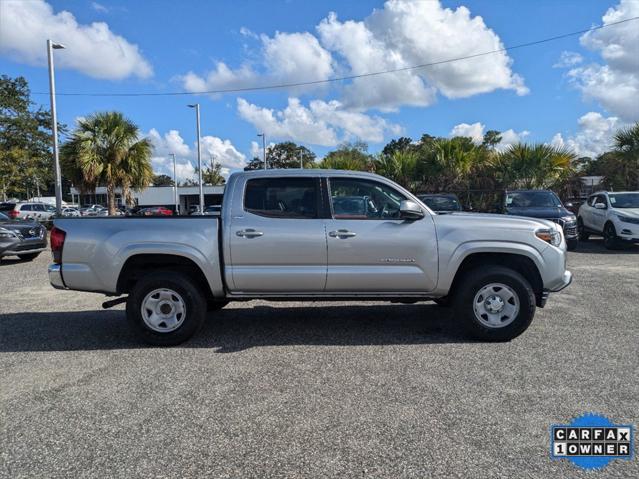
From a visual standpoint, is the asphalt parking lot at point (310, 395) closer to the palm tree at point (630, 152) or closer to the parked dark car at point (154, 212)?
the parked dark car at point (154, 212)

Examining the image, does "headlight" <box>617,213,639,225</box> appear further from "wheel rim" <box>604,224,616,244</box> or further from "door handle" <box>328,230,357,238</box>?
"door handle" <box>328,230,357,238</box>

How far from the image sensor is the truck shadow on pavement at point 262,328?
5.26 metres

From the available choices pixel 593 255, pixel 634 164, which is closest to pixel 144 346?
pixel 593 255

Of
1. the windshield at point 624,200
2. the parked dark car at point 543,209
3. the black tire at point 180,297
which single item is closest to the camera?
the black tire at point 180,297

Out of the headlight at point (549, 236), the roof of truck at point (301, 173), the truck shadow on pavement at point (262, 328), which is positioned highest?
the roof of truck at point (301, 173)

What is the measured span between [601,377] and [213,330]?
4.08m

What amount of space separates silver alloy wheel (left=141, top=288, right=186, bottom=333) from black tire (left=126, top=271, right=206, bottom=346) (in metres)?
0.03

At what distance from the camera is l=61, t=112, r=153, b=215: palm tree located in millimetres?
19984

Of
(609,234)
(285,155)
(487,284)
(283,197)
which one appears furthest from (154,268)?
(285,155)

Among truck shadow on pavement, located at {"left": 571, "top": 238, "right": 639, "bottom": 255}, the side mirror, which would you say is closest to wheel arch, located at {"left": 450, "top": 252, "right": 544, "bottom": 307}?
the side mirror

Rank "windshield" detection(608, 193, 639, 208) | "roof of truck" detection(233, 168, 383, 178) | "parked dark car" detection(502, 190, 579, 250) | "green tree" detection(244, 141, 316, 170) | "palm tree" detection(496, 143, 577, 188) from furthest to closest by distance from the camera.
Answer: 1. "green tree" detection(244, 141, 316, 170)
2. "palm tree" detection(496, 143, 577, 188)
3. "windshield" detection(608, 193, 639, 208)
4. "parked dark car" detection(502, 190, 579, 250)
5. "roof of truck" detection(233, 168, 383, 178)

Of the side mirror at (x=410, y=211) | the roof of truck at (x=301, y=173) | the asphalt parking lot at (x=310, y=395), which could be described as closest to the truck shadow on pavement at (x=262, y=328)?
the asphalt parking lot at (x=310, y=395)

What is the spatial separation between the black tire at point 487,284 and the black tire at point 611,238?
32.9 ft

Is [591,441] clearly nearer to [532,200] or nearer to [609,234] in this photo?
[532,200]
